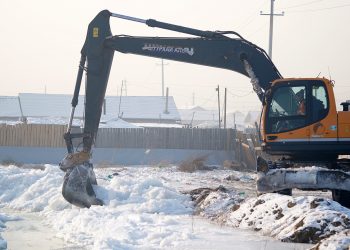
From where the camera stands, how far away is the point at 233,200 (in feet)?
55.5

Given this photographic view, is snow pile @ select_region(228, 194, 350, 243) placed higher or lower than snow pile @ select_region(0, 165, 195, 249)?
higher

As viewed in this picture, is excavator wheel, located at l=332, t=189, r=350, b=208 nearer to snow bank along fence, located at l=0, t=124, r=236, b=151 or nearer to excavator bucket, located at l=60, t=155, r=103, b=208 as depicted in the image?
excavator bucket, located at l=60, t=155, r=103, b=208

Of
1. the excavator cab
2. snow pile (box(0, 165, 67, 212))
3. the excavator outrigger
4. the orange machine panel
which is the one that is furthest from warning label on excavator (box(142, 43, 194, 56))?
snow pile (box(0, 165, 67, 212))

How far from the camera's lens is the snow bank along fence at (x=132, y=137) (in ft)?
Answer: 140

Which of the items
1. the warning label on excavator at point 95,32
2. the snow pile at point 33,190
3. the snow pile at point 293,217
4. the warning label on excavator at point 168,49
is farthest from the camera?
the snow pile at point 33,190

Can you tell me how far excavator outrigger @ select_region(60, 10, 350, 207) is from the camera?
1576 centimetres

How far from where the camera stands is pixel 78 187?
17.5m

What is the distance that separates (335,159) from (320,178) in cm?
133

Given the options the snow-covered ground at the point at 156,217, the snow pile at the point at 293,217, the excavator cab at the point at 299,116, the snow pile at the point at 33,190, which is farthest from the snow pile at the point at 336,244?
the snow pile at the point at 33,190

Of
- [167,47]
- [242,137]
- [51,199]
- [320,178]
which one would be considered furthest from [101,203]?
[242,137]

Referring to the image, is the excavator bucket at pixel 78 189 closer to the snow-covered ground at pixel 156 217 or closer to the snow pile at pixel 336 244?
the snow-covered ground at pixel 156 217

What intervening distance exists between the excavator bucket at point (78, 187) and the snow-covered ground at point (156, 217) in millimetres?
340

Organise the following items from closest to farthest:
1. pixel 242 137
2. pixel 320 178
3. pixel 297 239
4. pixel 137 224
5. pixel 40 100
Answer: pixel 297 239 → pixel 137 224 → pixel 320 178 → pixel 242 137 → pixel 40 100

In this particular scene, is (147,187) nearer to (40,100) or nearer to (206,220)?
(206,220)
